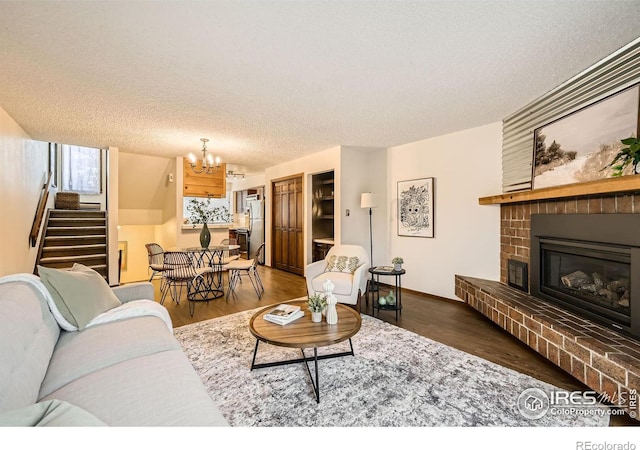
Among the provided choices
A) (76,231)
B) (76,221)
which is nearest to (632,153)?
(76,231)

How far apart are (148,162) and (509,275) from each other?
21.9 feet

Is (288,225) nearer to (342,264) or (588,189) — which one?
(342,264)

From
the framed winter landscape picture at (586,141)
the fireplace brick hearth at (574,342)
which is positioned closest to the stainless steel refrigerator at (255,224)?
the fireplace brick hearth at (574,342)

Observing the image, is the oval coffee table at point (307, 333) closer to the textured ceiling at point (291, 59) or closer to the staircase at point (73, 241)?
the textured ceiling at point (291, 59)

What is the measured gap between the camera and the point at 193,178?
5.74 m

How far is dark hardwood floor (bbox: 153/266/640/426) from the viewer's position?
2.22 meters

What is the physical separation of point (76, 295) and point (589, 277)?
400 centimetres

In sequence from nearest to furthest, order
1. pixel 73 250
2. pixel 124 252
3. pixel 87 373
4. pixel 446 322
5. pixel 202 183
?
pixel 87 373 → pixel 446 322 → pixel 73 250 → pixel 202 183 → pixel 124 252

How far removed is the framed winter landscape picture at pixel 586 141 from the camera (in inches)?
82.3

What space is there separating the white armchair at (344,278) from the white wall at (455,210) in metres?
1.27

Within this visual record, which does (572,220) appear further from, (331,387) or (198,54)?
(198,54)

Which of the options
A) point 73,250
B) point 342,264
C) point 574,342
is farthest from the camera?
point 73,250

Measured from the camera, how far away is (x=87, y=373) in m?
1.35

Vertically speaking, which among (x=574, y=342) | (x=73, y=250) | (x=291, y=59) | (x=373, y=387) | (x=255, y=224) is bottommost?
(x=373, y=387)
